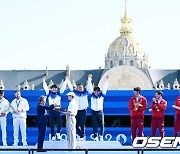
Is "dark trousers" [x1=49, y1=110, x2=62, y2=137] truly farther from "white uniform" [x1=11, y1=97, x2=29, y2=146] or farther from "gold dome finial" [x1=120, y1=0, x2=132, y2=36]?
"gold dome finial" [x1=120, y1=0, x2=132, y2=36]

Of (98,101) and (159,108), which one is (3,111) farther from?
(159,108)

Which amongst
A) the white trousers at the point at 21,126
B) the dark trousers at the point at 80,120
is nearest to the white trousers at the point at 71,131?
the dark trousers at the point at 80,120

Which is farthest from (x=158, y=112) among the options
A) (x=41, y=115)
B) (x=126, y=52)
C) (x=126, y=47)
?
(x=126, y=52)

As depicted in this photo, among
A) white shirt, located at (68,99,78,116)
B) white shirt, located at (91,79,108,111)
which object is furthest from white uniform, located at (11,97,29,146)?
white shirt, located at (91,79,108,111)

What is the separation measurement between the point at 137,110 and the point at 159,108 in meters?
0.62

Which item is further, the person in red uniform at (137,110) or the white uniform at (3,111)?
the white uniform at (3,111)

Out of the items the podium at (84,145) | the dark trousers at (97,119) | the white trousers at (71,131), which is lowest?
the podium at (84,145)

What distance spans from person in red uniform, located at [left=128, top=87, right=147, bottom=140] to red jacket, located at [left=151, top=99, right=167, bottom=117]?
0.92 ft

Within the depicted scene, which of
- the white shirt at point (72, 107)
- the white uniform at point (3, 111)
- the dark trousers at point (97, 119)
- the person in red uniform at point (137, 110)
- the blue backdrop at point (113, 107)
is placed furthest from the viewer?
the blue backdrop at point (113, 107)

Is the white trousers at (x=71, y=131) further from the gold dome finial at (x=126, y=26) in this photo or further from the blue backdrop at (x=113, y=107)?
the gold dome finial at (x=126, y=26)

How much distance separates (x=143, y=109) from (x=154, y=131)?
28.9 inches

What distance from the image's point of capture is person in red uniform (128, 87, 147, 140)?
1619 centimetres

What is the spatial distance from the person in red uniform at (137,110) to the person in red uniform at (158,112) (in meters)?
0.29

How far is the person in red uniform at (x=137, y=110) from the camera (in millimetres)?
16188
